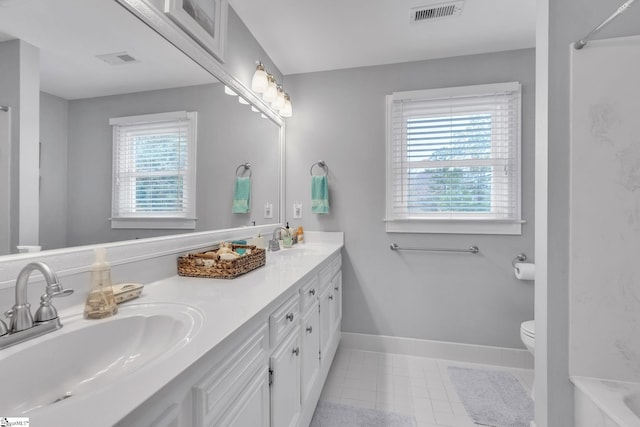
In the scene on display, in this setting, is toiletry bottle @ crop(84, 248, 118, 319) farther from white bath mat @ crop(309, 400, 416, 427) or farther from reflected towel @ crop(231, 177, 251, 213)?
white bath mat @ crop(309, 400, 416, 427)

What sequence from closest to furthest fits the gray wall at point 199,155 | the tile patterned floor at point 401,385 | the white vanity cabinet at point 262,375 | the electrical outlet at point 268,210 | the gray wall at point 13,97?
the white vanity cabinet at point 262,375, the gray wall at point 13,97, the gray wall at point 199,155, the tile patterned floor at point 401,385, the electrical outlet at point 268,210

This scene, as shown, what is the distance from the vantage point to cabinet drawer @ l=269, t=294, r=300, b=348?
41.6 inches

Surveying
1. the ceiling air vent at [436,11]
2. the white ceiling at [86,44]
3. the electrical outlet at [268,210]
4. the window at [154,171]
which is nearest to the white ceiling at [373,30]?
the ceiling air vent at [436,11]

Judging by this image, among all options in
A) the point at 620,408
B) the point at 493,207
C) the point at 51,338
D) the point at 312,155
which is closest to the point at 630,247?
the point at 620,408

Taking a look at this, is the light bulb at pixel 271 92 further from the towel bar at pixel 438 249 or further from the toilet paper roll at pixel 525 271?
the toilet paper roll at pixel 525 271

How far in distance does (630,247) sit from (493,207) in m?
1.16

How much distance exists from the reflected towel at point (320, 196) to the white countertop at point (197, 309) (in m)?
0.66

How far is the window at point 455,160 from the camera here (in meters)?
2.19

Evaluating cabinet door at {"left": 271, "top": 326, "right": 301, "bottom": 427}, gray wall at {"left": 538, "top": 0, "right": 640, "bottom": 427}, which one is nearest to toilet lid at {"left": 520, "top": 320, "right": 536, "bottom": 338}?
gray wall at {"left": 538, "top": 0, "right": 640, "bottom": 427}

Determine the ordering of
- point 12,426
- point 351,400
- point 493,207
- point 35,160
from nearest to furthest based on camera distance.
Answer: point 12,426 < point 35,160 < point 351,400 < point 493,207

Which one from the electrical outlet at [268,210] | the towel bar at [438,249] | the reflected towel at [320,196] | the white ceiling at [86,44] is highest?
the white ceiling at [86,44]

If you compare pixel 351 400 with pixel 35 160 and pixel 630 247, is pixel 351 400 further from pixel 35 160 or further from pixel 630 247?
pixel 35 160

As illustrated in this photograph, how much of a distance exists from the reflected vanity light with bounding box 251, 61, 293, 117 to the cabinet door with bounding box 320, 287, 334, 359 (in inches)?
55.9

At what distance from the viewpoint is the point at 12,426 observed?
42 centimetres
